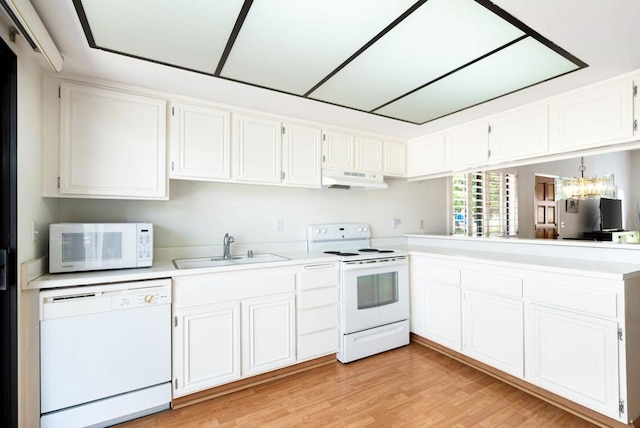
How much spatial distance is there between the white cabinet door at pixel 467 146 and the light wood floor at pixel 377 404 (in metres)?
1.90

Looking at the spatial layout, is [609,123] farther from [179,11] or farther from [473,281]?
[179,11]

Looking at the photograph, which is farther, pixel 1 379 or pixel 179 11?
pixel 1 379

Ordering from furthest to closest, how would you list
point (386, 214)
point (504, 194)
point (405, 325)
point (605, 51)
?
point (504, 194)
point (386, 214)
point (405, 325)
point (605, 51)

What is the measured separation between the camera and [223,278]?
7.06 feet

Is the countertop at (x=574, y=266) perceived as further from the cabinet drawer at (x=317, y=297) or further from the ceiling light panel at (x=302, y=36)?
the ceiling light panel at (x=302, y=36)

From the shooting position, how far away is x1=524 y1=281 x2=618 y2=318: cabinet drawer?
1.77 meters

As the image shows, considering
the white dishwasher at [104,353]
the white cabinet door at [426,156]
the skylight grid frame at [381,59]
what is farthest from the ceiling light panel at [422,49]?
the white dishwasher at [104,353]

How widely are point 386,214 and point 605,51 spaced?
8.02ft

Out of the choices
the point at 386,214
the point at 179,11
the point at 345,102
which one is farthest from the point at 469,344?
the point at 179,11

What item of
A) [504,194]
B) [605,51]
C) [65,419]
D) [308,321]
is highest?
[605,51]

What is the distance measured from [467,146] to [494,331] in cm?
171

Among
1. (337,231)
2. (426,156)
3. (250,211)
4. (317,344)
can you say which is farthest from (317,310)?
(426,156)

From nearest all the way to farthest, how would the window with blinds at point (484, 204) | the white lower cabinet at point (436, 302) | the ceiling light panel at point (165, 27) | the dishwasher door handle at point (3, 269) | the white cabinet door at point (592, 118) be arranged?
1. the ceiling light panel at point (165, 27)
2. the dishwasher door handle at point (3, 269)
3. the white cabinet door at point (592, 118)
4. the white lower cabinet at point (436, 302)
5. the window with blinds at point (484, 204)

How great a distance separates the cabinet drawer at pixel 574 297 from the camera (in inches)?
69.6
